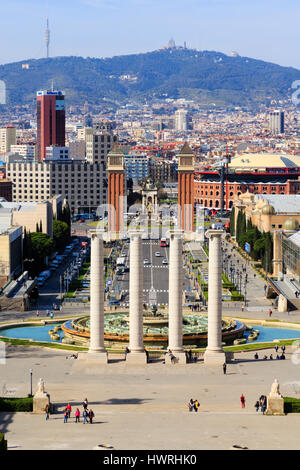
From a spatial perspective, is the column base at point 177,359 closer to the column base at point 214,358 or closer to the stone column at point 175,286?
the stone column at point 175,286

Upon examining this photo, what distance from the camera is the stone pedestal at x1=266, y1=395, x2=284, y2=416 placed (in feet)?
146

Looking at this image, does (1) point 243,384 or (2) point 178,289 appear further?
(2) point 178,289

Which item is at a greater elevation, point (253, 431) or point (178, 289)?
point (178, 289)

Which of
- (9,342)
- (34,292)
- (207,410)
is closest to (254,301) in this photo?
(34,292)

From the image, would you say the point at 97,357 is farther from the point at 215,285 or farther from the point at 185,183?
the point at 185,183

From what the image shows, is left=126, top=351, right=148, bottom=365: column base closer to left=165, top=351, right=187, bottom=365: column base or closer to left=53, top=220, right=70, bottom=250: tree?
left=165, top=351, right=187, bottom=365: column base

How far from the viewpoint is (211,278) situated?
53.2 meters

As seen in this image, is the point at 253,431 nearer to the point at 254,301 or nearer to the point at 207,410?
the point at 207,410

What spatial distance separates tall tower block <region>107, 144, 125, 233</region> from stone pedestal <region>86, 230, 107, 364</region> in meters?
91.6

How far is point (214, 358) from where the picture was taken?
177 feet

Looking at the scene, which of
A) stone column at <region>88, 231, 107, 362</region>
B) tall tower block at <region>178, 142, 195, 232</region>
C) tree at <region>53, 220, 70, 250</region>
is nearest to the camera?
stone column at <region>88, 231, 107, 362</region>

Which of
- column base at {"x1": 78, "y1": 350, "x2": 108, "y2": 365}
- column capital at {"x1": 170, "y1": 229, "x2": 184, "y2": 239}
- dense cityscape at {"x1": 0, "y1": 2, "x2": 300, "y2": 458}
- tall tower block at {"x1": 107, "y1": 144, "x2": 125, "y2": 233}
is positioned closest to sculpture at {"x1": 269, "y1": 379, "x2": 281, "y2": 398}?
dense cityscape at {"x1": 0, "y1": 2, "x2": 300, "y2": 458}

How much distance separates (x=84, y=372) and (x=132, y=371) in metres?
2.44
